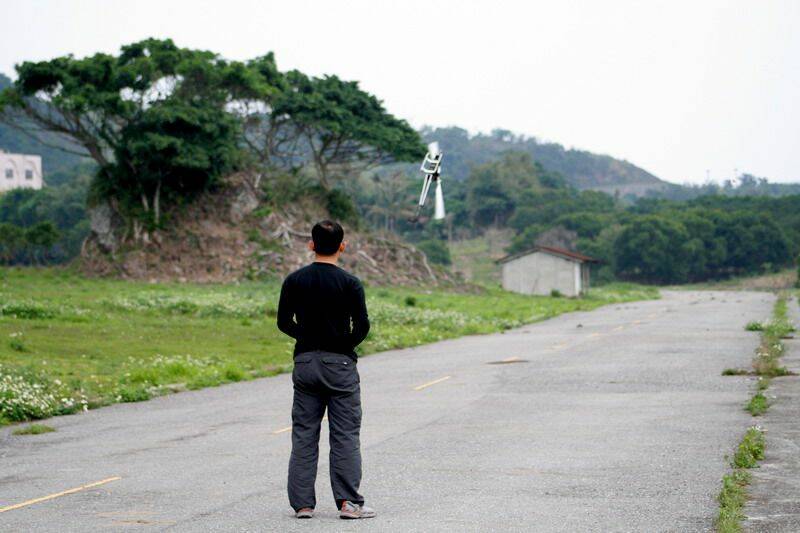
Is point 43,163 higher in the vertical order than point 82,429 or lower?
higher

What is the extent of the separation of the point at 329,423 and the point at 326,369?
435mm

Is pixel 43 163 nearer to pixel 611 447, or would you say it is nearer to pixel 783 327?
pixel 783 327

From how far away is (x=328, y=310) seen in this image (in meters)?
8.39

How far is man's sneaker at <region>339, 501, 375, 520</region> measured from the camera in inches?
324

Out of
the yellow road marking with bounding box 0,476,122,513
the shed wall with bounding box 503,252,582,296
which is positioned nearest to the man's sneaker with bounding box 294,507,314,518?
the yellow road marking with bounding box 0,476,122,513

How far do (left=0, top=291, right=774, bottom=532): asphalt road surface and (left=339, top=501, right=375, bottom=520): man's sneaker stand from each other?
0.18 m

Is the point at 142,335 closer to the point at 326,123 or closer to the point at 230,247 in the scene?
the point at 230,247

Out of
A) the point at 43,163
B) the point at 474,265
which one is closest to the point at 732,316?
the point at 474,265

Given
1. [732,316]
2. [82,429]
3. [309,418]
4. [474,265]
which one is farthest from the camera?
[474,265]

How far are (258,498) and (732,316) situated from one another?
37.0 metres

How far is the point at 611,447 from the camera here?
11.9m

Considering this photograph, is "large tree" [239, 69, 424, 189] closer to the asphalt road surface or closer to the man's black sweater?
the asphalt road surface

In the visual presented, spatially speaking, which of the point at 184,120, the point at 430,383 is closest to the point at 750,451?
the point at 430,383

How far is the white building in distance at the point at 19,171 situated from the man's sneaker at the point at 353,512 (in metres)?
127
